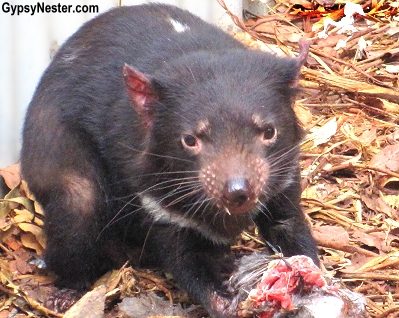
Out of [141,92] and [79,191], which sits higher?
[141,92]

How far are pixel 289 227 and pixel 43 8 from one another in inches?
92.7

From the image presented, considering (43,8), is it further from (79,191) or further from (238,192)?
(238,192)

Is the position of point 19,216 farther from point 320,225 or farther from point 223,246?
point 320,225

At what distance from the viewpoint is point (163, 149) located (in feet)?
14.3

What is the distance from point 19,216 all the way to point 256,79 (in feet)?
6.83

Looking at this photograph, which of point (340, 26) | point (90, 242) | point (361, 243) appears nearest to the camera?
point (90, 242)

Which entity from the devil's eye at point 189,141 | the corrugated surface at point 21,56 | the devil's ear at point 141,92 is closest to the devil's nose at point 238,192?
the devil's eye at point 189,141

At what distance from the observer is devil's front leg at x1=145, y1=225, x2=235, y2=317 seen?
14.7 ft

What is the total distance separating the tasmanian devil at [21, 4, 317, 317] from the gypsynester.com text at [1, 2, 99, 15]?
89cm

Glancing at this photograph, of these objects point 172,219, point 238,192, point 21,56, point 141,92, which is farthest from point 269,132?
point 21,56

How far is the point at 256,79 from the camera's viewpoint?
427 cm

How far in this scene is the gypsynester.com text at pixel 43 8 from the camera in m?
5.86

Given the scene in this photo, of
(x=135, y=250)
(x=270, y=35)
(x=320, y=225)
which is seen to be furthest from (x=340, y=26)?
(x=135, y=250)

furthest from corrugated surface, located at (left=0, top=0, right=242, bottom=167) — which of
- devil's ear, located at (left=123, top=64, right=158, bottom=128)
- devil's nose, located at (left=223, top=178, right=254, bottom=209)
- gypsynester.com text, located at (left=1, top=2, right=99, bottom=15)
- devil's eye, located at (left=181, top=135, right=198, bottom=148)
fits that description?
devil's nose, located at (left=223, top=178, right=254, bottom=209)
